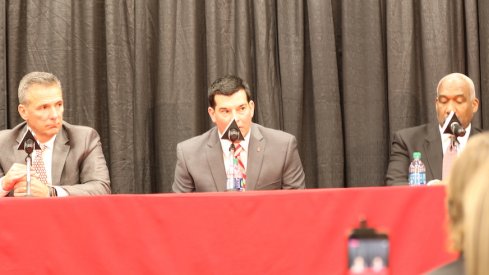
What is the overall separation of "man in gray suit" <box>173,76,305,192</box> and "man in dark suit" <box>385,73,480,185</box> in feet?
1.83

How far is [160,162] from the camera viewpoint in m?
4.33

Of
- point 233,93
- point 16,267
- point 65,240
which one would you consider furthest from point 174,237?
point 233,93

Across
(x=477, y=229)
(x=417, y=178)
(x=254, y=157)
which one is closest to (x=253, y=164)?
(x=254, y=157)

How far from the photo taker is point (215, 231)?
2150 mm

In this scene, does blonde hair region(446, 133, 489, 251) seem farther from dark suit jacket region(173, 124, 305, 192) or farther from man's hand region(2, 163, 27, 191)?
dark suit jacket region(173, 124, 305, 192)

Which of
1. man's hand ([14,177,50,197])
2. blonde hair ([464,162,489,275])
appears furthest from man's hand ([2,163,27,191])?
blonde hair ([464,162,489,275])

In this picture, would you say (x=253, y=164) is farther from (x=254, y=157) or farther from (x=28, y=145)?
(x=28, y=145)

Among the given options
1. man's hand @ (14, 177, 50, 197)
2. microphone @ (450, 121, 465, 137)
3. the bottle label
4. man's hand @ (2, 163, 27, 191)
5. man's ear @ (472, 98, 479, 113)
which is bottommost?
the bottle label

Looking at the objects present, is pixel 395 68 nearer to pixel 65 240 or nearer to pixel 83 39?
pixel 83 39

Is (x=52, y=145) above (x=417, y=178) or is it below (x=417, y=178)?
above

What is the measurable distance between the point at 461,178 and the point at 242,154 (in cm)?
259

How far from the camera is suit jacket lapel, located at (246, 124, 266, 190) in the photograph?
364 cm

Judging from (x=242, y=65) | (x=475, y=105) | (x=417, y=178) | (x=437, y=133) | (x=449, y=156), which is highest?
(x=242, y=65)

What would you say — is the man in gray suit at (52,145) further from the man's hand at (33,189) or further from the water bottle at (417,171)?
the water bottle at (417,171)
